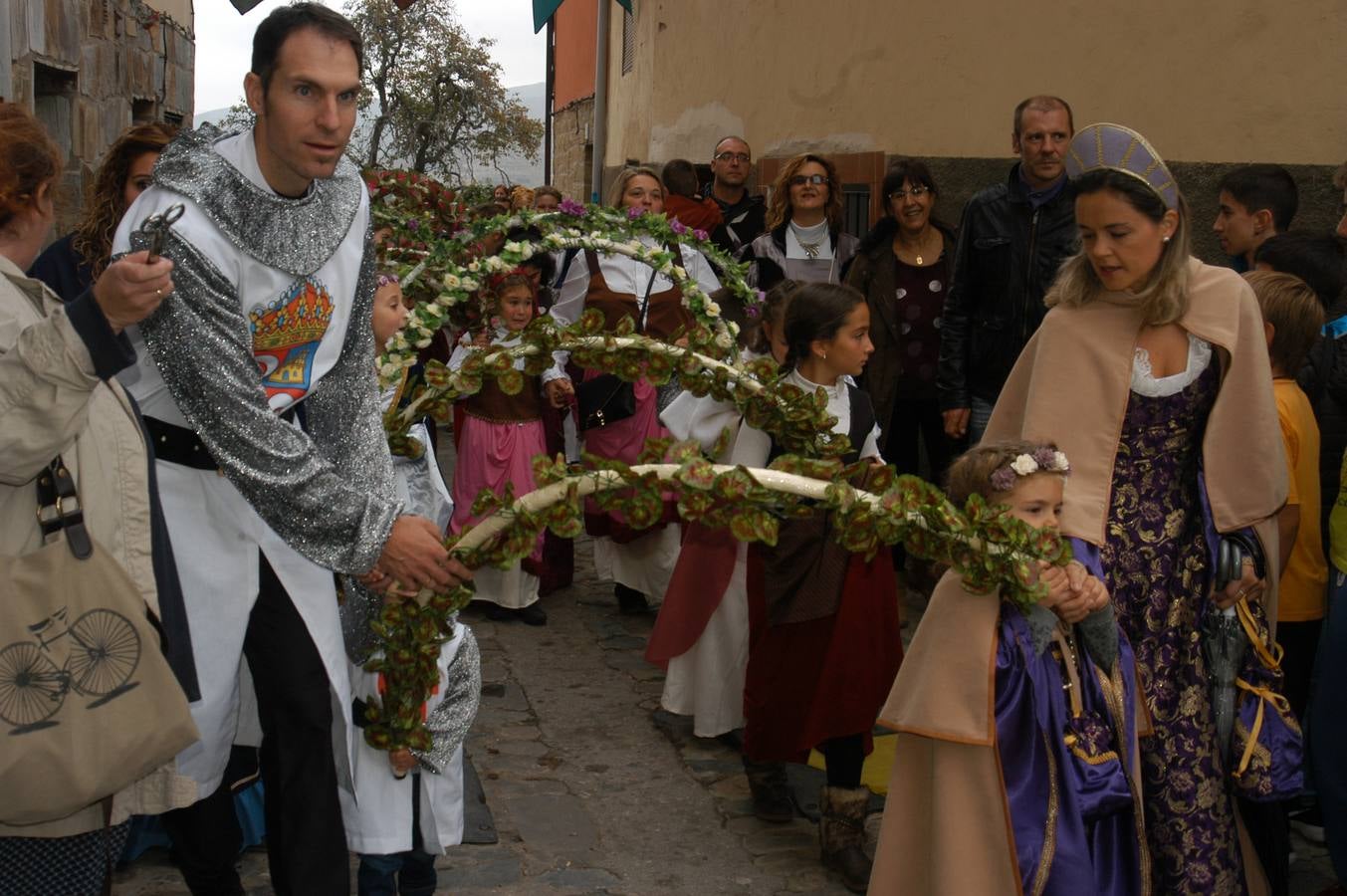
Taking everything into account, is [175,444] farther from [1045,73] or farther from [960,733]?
[1045,73]

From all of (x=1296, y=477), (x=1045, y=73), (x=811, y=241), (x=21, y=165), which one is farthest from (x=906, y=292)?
(x=21, y=165)

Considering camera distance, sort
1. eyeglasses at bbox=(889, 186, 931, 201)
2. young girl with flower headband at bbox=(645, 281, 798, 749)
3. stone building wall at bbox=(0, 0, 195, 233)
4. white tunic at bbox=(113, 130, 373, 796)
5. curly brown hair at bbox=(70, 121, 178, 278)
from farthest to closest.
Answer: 1. stone building wall at bbox=(0, 0, 195, 233)
2. eyeglasses at bbox=(889, 186, 931, 201)
3. young girl with flower headband at bbox=(645, 281, 798, 749)
4. curly brown hair at bbox=(70, 121, 178, 278)
5. white tunic at bbox=(113, 130, 373, 796)

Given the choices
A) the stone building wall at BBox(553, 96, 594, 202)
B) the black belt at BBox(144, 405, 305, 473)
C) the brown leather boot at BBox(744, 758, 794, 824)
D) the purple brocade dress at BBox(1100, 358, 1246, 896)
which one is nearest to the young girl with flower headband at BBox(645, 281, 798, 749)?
the brown leather boot at BBox(744, 758, 794, 824)

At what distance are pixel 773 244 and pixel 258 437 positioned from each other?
16.0 feet

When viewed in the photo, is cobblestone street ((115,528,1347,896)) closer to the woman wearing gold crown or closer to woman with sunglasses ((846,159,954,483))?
the woman wearing gold crown

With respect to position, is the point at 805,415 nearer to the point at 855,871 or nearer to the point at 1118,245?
the point at 1118,245

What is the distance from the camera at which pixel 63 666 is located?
283cm

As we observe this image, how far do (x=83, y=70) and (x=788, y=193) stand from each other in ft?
23.1

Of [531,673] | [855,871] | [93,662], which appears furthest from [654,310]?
[93,662]

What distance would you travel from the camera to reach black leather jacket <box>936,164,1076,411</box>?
6402 mm

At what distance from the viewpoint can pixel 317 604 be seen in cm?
346

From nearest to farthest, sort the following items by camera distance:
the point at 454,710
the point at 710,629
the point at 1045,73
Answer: the point at 454,710, the point at 710,629, the point at 1045,73

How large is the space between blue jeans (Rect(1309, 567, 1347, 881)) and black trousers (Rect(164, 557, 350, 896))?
8.52 ft

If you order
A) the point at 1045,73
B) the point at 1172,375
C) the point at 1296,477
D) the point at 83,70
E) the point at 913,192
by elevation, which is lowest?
the point at 1296,477
